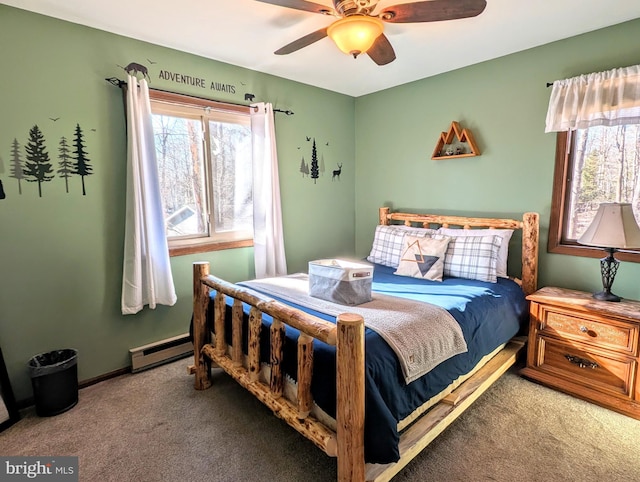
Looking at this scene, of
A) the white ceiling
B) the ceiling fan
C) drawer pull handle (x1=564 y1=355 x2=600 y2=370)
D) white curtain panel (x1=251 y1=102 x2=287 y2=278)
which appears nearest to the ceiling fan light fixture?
the ceiling fan

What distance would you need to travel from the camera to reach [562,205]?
2.70 metres

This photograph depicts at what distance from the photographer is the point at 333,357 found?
154 centimetres

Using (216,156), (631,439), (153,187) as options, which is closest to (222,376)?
(153,187)

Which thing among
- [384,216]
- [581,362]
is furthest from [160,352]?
[581,362]

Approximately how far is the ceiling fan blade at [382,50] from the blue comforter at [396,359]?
153 centimetres

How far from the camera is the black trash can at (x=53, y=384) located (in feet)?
7.04

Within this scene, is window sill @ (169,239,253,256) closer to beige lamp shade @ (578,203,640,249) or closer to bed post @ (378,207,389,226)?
bed post @ (378,207,389,226)

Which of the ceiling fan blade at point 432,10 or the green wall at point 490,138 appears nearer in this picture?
the ceiling fan blade at point 432,10

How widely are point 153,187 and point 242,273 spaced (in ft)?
3.69

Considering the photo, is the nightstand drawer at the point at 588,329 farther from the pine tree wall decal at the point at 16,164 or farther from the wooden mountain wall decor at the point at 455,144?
the pine tree wall decal at the point at 16,164

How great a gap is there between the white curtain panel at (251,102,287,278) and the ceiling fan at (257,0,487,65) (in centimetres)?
133

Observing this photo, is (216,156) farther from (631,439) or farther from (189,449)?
(631,439)

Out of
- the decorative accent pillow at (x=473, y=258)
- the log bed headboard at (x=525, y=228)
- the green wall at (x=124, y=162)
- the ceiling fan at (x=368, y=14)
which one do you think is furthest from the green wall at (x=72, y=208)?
the log bed headboard at (x=525, y=228)

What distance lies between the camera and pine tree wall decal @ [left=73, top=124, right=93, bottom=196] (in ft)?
7.86
